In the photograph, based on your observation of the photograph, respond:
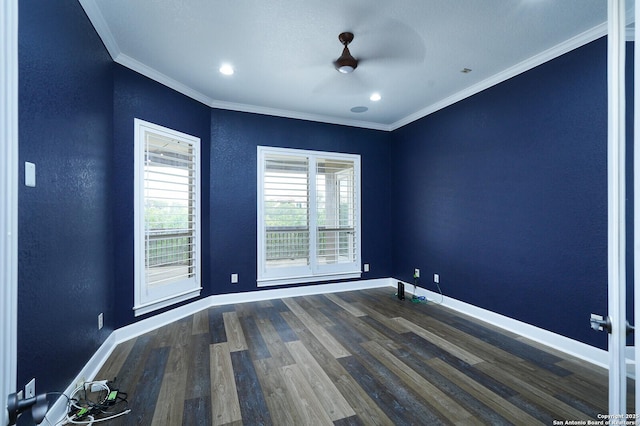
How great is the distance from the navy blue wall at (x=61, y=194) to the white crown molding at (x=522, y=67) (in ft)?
12.5

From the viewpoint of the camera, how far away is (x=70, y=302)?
1.96 meters

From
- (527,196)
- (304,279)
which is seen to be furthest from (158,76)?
(527,196)

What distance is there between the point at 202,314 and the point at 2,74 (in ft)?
11.1

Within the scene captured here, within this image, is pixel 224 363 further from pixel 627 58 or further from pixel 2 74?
pixel 627 58

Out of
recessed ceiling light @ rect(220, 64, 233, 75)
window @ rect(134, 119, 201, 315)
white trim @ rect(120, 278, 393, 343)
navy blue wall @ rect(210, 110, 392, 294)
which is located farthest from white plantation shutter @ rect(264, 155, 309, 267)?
recessed ceiling light @ rect(220, 64, 233, 75)

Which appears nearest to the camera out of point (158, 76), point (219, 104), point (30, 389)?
point (30, 389)

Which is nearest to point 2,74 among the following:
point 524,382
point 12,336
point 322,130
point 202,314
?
point 12,336

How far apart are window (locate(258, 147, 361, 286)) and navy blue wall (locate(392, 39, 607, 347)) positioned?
1190 millimetres

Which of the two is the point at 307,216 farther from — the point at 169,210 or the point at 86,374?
the point at 86,374

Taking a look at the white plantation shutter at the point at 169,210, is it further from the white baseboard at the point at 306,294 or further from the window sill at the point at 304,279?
the window sill at the point at 304,279

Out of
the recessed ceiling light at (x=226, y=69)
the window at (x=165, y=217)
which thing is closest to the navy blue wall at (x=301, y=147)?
the window at (x=165, y=217)

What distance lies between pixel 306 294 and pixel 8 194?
397 cm

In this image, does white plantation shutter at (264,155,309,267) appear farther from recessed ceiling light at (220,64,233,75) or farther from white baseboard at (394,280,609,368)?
white baseboard at (394,280,609,368)

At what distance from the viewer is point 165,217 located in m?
3.20
